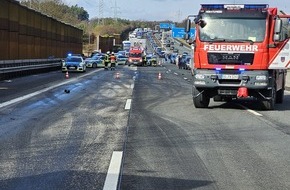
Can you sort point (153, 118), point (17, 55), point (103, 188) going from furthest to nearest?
point (17, 55)
point (153, 118)
point (103, 188)

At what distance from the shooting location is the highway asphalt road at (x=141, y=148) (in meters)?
6.36

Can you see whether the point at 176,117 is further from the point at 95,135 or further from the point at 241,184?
the point at 241,184

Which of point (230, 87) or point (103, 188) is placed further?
point (230, 87)

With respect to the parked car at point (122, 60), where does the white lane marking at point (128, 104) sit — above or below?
below

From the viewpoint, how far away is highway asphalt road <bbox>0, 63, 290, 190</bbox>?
20.9 feet

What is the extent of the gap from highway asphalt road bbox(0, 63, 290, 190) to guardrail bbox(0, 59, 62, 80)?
48.6ft

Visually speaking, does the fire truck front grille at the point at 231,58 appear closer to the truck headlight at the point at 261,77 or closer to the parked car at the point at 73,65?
the truck headlight at the point at 261,77

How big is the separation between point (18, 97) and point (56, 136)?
8451 millimetres

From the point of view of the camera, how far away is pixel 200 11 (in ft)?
48.2

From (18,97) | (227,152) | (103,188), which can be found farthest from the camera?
(18,97)

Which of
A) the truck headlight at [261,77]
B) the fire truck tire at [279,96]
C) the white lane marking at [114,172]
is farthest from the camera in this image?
the fire truck tire at [279,96]

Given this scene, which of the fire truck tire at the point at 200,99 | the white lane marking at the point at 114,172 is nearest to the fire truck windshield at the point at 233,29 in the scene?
the fire truck tire at the point at 200,99

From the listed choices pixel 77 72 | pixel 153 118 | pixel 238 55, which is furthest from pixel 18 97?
pixel 77 72

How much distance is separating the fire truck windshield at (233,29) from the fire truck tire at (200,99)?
1707 mm
